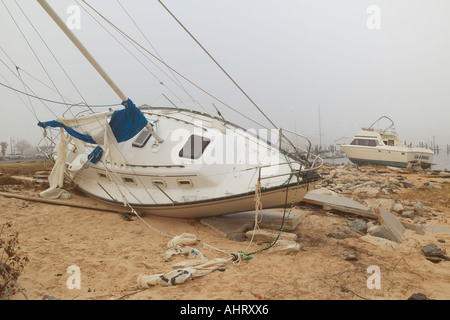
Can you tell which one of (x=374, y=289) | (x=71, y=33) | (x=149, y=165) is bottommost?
(x=374, y=289)

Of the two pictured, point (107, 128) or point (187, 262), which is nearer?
point (187, 262)

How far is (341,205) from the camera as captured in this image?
8.88 m

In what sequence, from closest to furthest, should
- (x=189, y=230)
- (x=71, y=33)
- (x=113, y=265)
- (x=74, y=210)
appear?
1. (x=113, y=265)
2. (x=71, y=33)
3. (x=189, y=230)
4. (x=74, y=210)

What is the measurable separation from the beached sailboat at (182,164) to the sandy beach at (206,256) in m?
0.79

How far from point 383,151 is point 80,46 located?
85.5ft

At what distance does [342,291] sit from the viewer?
4035mm

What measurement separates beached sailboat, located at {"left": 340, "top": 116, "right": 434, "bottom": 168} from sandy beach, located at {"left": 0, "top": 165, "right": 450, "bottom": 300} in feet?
61.9

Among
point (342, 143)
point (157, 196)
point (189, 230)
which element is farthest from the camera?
point (342, 143)

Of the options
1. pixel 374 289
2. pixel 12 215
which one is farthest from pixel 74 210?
pixel 374 289

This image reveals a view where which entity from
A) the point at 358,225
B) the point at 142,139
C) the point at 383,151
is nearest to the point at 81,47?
the point at 142,139

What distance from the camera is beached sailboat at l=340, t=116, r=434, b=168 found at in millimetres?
24656

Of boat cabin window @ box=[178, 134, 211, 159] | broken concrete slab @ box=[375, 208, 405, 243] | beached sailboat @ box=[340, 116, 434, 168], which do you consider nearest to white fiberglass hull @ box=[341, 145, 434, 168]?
beached sailboat @ box=[340, 116, 434, 168]

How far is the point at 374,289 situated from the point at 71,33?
26.5 feet
